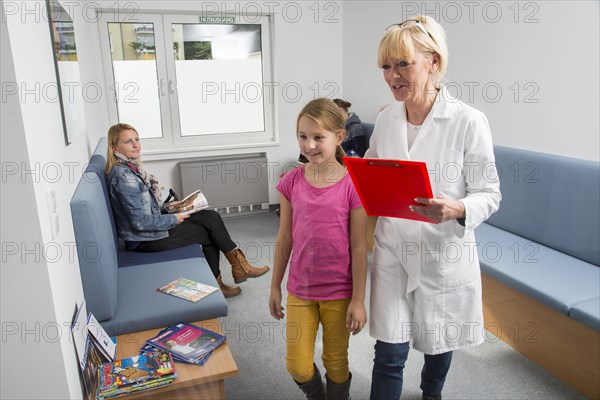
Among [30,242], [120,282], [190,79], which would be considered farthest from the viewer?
[190,79]

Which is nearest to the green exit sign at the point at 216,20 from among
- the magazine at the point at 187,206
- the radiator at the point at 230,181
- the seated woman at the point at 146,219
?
the radiator at the point at 230,181

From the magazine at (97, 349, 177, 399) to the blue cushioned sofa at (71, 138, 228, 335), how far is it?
0.94 feet

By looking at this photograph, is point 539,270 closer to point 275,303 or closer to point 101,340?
point 275,303

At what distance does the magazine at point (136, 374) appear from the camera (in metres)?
1.65

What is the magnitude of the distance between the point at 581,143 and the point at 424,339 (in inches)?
71.9

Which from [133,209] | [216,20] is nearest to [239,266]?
[133,209]

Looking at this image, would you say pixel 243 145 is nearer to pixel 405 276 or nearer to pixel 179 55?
pixel 179 55

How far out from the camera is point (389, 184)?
4.85ft

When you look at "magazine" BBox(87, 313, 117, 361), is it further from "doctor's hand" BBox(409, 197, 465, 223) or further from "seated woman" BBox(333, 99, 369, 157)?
"seated woman" BBox(333, 99, 369, 157)

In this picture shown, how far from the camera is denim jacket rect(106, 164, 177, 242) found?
2859mm

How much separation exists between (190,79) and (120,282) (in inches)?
122

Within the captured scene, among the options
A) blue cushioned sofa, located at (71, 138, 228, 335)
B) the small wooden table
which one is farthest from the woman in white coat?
blue cushioned sofa, located at (71, 138, 228, 335)

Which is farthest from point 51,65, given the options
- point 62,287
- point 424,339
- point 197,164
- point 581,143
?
point 197,164

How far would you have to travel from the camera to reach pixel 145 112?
16.3 feet
